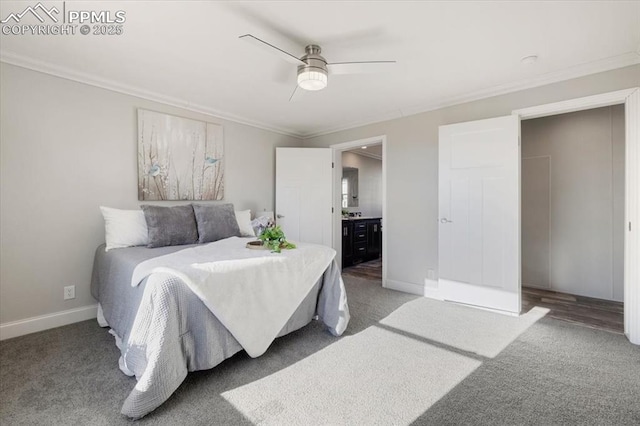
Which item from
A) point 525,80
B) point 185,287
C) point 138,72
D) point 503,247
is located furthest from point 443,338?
point 138,72

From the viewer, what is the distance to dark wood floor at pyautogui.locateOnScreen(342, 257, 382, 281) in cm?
470

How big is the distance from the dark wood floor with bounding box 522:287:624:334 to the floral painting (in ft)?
12.9

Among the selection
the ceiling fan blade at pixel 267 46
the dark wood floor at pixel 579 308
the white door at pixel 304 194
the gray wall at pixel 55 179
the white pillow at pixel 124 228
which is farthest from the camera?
the white door at pixel 304 194

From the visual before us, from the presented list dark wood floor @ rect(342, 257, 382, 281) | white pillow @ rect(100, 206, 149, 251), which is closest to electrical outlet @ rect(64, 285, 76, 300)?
white pillow @ rect(100, 206, 149, 251)

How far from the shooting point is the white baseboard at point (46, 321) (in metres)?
2.47

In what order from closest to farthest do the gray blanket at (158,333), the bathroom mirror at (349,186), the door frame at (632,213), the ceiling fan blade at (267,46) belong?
the gray blanket at (158,333) < the ceiling fan blade at (267,46) < the door frame at (632,213) < the bathroom mirror at (349,186)

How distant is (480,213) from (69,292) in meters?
4.18

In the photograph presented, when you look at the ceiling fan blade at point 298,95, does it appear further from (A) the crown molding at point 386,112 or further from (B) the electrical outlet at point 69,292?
(B) the electrical outlet at point 69,292

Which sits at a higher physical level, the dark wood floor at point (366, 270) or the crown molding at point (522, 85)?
the crown molding at point (522, 85)

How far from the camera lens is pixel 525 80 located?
295 cm

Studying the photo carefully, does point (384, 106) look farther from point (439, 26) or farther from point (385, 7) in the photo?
point (385, 7)

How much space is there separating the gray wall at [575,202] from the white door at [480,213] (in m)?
1.42

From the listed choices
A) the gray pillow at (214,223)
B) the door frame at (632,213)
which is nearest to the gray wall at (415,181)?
the door frame at (632,213)

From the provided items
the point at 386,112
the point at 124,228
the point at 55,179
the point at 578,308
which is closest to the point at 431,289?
the point at 578,308
